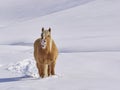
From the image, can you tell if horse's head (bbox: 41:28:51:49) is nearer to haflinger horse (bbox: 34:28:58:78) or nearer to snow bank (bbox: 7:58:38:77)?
haflinger horse (bbox: 34:28:58:78)

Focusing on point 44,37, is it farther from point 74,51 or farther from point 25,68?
point 74,51

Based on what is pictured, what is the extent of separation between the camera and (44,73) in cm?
829

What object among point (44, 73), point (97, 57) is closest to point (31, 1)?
point (97, 57)

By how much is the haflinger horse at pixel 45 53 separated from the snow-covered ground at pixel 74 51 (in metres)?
0.18

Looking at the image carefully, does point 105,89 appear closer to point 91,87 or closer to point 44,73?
point 91,87

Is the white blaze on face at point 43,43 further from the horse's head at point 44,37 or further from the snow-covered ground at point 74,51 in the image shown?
the snow-covered ground at point 74,51

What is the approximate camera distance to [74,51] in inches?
486

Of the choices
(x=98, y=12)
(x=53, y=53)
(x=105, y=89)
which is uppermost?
(x=98, y=12)

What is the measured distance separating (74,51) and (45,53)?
4.35 metres

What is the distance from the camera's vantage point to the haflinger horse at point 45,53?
794 centimetres

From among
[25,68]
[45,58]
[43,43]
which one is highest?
[43,43]

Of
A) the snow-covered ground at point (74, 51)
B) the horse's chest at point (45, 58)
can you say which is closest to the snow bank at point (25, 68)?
the snow-covered ground at point (74, 51)

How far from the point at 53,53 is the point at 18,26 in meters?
12.1

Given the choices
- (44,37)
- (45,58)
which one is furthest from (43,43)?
(45,58)
